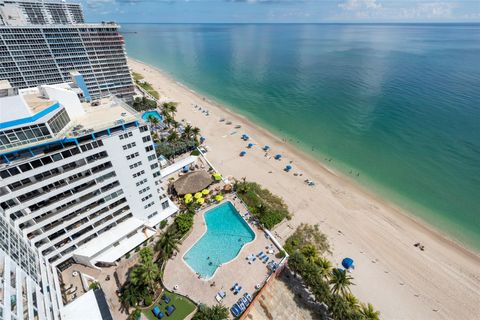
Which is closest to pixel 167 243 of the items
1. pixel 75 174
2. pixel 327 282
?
pixel 75 174

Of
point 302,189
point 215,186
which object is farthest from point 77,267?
point 302,189

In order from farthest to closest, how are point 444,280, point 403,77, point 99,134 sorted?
point 403,77
point 444,280
point 99,134

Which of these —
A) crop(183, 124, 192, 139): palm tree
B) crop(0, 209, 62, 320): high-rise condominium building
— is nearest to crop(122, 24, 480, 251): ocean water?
crop(183, 124, 192, 139): palm tree

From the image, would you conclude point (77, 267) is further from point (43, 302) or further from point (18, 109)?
point (18, 109)

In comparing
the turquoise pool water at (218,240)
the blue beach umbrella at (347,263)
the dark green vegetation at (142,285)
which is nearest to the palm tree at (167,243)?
the dark green vegetation at (142,285)

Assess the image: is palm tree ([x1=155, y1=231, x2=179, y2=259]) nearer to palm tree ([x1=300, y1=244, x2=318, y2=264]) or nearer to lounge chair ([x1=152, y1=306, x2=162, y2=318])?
lounge chair ([x1=152, y1=306, x2=162, y2=318])

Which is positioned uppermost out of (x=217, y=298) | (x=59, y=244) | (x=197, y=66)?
(x=197, y=66)

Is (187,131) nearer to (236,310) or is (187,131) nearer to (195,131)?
(195,131)
